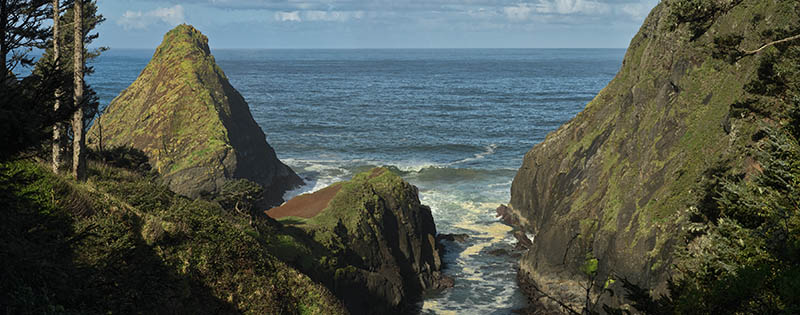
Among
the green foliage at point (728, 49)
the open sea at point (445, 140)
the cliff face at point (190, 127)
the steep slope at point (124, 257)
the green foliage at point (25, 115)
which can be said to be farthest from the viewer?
the cliff face at point (190, 127)

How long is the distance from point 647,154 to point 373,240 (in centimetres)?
1624

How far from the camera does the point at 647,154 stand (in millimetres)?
33281

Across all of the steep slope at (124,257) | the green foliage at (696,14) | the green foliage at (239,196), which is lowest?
the green foliage at (239,196)

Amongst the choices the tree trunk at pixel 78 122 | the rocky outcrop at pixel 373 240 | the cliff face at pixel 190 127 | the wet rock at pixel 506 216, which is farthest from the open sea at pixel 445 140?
the tree trunk at pixel 78 122

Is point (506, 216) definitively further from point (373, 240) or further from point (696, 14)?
point (696, 14)

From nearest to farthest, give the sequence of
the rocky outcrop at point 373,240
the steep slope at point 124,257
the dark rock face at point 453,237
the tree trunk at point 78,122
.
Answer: the steep slope at point 124,257 < the tree trunk at point 78,122 < the rocky outcrop at point 373,240 < the dark rock face at point 453,237

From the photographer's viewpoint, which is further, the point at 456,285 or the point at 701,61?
the point at 456,285

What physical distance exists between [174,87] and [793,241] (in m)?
55.1

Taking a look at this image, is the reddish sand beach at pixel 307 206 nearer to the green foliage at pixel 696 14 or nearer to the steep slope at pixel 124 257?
the steep slope at pixel 124 257

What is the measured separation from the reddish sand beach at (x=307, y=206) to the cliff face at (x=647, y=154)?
13513mm

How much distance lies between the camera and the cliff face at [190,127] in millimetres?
50250

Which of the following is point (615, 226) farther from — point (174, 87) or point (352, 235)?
point (174, 87)

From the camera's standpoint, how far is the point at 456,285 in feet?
121

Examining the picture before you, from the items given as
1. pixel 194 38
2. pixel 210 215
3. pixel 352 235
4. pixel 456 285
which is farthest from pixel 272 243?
pixel 194 38
